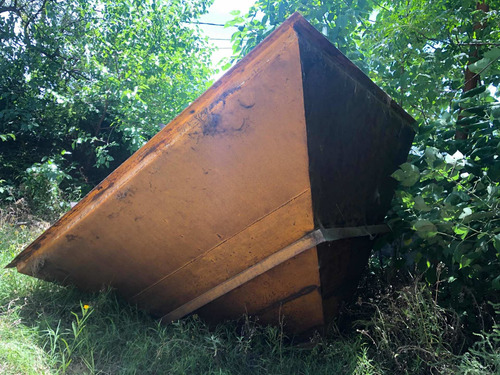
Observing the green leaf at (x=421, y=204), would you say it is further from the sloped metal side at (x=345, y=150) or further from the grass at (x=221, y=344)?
the grass at (x=221, y=344)

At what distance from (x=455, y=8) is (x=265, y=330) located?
3.17m

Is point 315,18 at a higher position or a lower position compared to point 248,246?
higher

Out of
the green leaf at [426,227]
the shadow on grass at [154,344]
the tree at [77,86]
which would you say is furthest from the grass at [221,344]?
the tree at [77,86]

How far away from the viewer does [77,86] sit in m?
6.94

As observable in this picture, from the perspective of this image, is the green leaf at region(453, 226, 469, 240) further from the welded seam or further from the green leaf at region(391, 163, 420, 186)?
the welded seam

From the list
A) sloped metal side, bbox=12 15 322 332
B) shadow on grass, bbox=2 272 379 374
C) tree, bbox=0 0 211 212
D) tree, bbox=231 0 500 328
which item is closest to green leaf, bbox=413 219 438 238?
tree, bbox=231 0 500 328

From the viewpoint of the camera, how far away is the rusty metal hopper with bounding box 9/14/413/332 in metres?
1.87

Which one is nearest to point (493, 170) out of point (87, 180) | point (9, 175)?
point (87, 180)

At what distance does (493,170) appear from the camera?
2094mm

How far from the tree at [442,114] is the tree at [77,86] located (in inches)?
123

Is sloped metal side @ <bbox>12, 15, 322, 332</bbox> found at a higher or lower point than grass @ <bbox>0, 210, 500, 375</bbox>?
higher

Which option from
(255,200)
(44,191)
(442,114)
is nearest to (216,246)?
(255,200)

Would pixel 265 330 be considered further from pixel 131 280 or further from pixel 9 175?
pixel 9 175

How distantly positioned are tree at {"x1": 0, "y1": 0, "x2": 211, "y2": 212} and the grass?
369 cm
